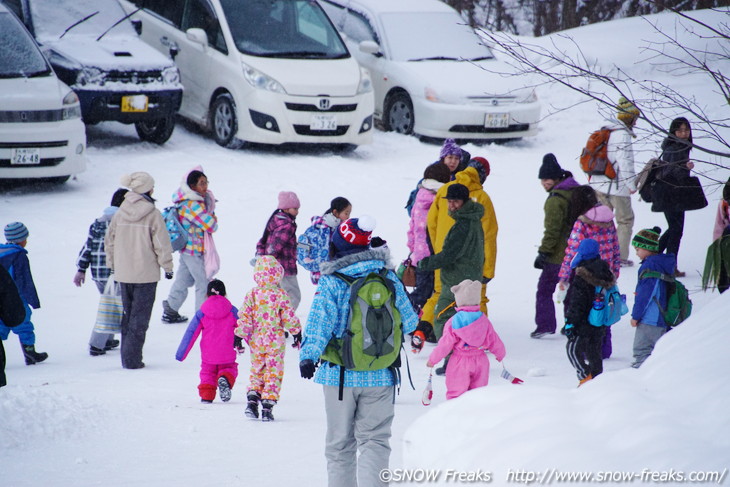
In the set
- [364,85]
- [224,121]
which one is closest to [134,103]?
[224,121]

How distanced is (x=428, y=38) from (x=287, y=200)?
8.61 metres

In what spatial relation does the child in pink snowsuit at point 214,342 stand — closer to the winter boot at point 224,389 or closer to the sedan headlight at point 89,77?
the winter boot at point 224,389

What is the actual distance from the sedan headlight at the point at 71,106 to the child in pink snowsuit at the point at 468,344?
7506mm

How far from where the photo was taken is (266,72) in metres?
14.3

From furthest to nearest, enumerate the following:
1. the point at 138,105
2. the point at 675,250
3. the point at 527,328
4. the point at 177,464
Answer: the point at 138,105, the point at 675,250, the point at 527,328, the point at 177,464

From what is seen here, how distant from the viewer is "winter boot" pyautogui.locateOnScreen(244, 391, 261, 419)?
7.16m

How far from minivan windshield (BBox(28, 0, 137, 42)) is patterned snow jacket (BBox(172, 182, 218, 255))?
6034 mm

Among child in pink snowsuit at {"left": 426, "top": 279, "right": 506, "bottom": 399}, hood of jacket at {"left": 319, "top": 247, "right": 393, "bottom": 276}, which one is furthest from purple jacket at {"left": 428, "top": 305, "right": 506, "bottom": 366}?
hood of jacket at {"left": 319, "top": 247, "right": 393, "bottom": 276}

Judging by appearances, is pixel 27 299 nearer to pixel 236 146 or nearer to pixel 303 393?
pixel 303 393

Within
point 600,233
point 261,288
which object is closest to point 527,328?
point 600,233

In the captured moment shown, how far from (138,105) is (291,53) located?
245cm

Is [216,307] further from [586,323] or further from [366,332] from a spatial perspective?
[586,323]

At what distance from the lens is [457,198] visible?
26.5 ft

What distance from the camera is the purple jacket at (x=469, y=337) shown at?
6.56 meters
